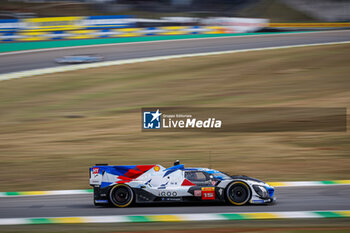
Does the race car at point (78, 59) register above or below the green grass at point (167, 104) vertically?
above

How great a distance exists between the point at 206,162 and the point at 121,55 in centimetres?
1442

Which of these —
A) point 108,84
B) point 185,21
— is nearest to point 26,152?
point 108,84

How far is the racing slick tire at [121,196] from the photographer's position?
8.95 metres

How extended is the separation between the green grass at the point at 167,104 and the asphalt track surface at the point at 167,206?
1099mm

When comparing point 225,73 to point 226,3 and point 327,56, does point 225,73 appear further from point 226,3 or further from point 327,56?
point 226,3

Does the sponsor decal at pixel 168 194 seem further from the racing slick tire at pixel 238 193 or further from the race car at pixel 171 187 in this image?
the racing slick tire at pixel 238 193

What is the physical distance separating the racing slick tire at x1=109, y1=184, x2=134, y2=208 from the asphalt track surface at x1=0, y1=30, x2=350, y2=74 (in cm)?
1682

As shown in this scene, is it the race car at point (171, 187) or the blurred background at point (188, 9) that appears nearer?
the race car at point (171, 187)

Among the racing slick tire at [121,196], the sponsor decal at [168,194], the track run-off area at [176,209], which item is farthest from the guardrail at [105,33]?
the sponsor decal at [168,194]

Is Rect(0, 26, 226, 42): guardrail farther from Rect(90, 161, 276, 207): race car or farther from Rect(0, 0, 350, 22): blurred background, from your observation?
Rect(90, 161, 276, 207): race car

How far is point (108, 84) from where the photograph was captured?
69.2 ft

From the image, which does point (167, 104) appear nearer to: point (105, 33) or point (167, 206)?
point (167, 206)

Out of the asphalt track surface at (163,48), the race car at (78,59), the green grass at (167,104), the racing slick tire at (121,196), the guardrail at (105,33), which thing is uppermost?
the guardrail at (105,33)

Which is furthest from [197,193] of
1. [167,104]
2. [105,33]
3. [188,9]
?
[188,9]
